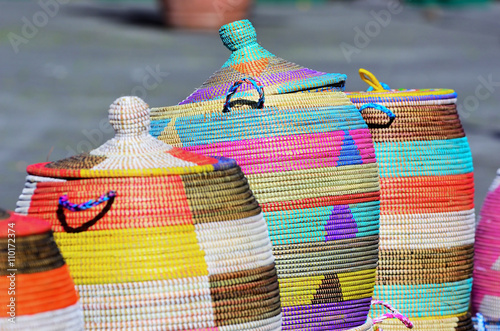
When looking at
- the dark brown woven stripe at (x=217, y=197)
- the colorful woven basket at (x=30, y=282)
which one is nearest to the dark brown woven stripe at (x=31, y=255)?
the colorful woven basket at (x=30, y=282)

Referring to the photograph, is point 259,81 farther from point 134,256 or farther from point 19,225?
point 19,225

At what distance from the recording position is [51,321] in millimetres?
1979

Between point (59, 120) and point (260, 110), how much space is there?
6551 mm

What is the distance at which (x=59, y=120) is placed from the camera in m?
9.06

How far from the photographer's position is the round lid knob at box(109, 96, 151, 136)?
2336 mm

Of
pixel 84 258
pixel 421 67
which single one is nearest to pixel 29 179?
pixel 84 258

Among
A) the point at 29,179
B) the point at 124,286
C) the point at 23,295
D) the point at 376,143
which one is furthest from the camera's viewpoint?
the point at 376,143

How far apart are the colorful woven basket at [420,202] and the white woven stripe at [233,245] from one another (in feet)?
3.09

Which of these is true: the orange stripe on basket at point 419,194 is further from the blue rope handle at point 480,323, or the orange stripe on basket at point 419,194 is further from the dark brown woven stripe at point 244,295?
the dark brown woven stripe at point 244,295

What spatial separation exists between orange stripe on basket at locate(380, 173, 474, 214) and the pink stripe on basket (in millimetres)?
381

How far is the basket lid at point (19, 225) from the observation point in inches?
77.7

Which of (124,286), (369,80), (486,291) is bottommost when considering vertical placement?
(486,291)

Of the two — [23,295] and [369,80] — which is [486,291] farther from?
[23,295]

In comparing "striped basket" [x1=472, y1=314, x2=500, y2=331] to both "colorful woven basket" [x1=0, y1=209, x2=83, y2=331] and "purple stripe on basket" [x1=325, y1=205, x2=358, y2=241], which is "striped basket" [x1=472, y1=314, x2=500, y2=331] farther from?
"colorful woven basket" [x1=0, y1=209, x2=83, y2=331]
